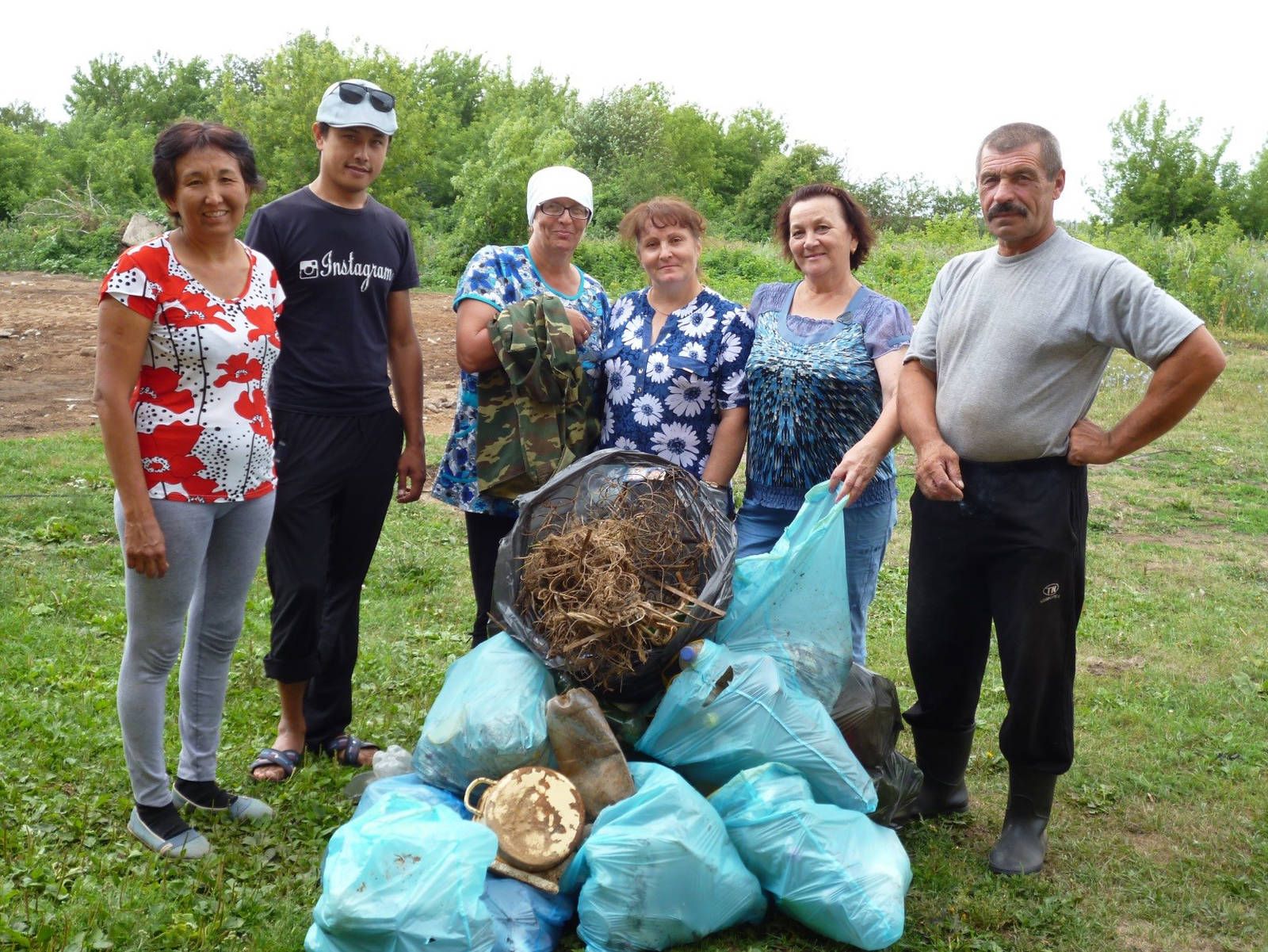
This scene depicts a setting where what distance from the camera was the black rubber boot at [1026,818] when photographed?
3.15 metres

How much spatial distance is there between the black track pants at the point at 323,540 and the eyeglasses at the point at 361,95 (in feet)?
3.05

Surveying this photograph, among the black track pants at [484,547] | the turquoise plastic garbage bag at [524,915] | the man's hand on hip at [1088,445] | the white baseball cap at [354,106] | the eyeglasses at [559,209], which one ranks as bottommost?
the turquoise plastic garbage bag at [524,915]

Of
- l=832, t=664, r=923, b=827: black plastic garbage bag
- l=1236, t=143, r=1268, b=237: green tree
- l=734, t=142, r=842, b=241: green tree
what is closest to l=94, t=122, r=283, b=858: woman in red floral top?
l=832, t=664, r=923, b=827: black plastic garbage bag

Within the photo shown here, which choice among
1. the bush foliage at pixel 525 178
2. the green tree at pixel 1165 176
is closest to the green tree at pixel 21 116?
the bush foliage at pixel 525 178

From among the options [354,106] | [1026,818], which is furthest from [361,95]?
[1026,818]

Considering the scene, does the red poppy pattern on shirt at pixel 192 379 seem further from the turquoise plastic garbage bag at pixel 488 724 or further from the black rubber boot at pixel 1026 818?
the black rubber boot at pixel 1026 818

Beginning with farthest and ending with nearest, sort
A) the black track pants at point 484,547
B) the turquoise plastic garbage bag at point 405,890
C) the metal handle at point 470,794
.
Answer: the black track pants at point 484,547
the metal handle at point 470,794
the turquoise plastic garbage bag at point 405,890

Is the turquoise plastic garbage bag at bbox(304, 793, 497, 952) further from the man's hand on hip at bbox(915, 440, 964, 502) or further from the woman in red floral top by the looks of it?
the man's hand on hip at bbox(915, 440, 964, 502)

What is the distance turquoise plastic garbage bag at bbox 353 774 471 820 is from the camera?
9.37ft

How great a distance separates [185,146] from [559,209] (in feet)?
3.64

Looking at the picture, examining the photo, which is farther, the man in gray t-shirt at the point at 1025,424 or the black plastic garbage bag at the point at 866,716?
the black plastic garbage bag at the point at 866,716

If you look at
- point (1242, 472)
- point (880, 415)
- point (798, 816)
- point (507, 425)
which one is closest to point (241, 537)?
point (507, 425)

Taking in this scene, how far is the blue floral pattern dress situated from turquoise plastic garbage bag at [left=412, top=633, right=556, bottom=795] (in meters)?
0.67

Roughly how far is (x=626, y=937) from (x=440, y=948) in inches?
17.2
